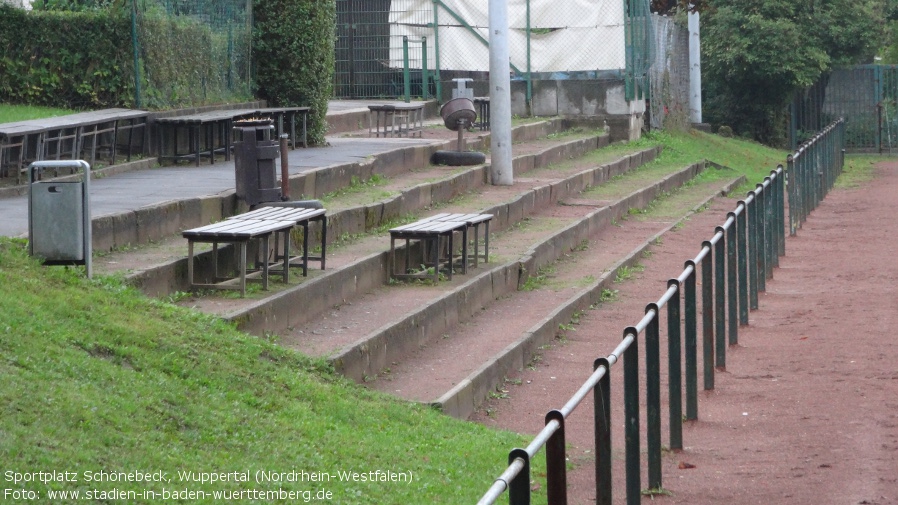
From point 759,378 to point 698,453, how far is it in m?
2.04

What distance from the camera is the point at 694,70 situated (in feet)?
97.1

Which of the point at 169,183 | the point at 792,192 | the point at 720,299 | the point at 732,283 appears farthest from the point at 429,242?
the point at 792,192


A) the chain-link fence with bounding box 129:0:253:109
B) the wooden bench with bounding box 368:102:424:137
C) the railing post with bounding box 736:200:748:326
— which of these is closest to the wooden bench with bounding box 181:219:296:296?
the railing post with bounding box 736:200:748:326

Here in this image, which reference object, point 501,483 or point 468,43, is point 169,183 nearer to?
point 501,483

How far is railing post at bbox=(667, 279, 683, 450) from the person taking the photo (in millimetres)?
6586

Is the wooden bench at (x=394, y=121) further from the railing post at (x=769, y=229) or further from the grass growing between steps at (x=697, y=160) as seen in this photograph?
the railing post at (x=769, y=229)

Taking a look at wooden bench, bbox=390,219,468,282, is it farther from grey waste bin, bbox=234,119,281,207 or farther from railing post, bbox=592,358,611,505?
railing post, bbox=592,358,611,505

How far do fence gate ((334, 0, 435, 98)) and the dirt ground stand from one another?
10.6 metres

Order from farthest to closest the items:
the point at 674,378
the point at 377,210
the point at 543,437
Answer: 1. the point at 377,210
2. the point at 674,378
3. the point at 543,437

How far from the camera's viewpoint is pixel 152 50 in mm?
13852

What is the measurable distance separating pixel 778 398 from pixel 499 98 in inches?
341

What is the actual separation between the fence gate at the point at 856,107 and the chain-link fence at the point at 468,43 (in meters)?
11.5

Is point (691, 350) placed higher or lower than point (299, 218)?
lower

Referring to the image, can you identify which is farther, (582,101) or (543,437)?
(582,101)
